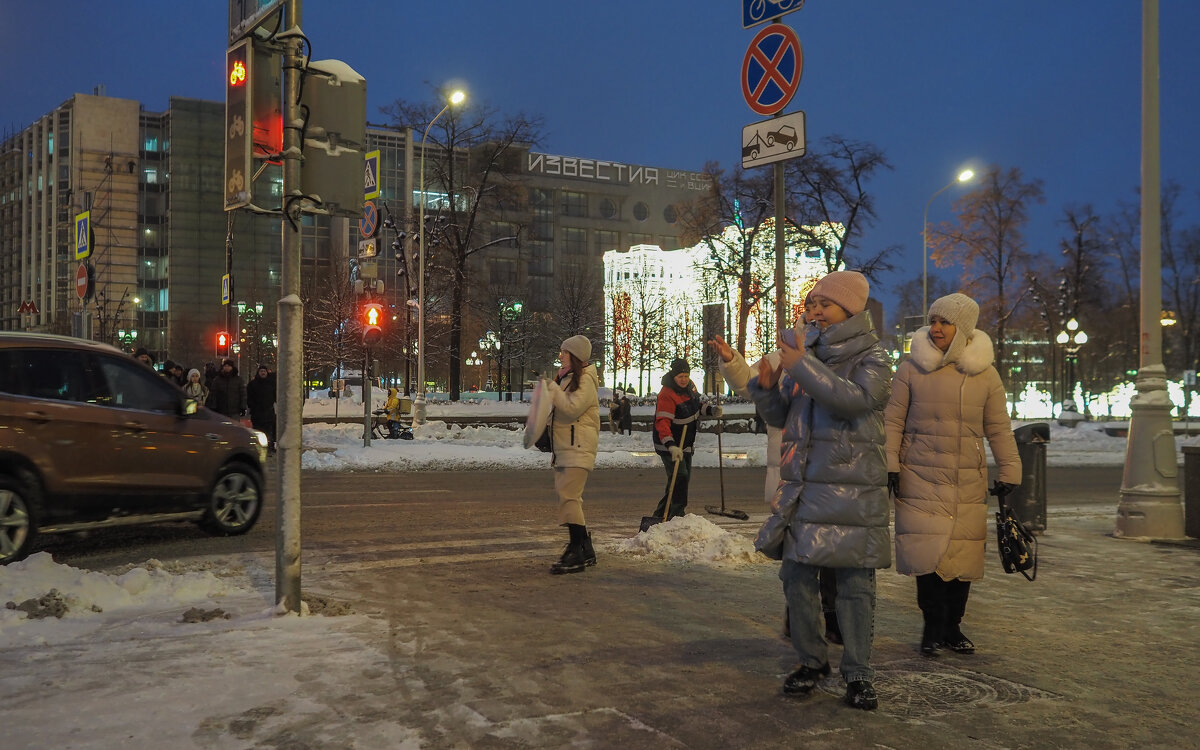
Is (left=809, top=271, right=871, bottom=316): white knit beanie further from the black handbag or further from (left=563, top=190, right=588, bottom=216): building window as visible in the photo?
(left=563, top=190, right=588, bottom=216): building window

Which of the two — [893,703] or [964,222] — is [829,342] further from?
[964,222]

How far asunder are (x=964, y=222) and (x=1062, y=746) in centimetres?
5283

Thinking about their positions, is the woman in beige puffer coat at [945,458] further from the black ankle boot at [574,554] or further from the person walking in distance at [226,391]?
the person walking in distance at [226,391]

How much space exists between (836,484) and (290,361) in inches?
132

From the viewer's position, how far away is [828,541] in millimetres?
4645

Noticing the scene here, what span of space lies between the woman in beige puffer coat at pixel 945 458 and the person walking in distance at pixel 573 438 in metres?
2.86

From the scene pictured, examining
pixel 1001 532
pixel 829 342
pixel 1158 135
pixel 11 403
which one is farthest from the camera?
pixel 1158 135

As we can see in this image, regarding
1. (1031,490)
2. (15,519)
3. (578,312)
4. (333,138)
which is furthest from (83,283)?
(578,312)

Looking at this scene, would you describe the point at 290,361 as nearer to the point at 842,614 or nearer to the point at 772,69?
the point at 842,614

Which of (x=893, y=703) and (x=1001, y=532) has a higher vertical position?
(x=1001, y=532)

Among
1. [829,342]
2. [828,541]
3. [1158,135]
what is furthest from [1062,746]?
[1158,135]

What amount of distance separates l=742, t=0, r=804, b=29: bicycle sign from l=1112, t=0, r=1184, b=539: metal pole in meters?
4.64

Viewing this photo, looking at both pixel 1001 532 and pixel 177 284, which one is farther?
pixel 177 284

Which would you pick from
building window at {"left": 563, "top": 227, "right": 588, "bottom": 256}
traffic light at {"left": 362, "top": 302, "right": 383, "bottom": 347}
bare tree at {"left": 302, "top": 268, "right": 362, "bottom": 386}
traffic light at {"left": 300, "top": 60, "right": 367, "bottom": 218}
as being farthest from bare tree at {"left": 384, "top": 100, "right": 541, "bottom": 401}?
building window at {"left": 563, "top": 227, "right": 588, "bottom": 256}
